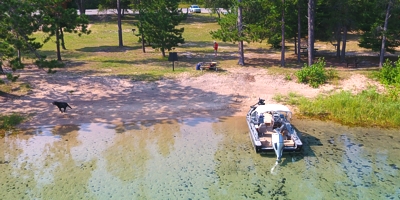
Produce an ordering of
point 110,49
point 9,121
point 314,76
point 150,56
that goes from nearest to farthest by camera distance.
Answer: point 9,121 < point 314,76 < point 150,56 < point 110,49

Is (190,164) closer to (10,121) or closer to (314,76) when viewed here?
(10,121)

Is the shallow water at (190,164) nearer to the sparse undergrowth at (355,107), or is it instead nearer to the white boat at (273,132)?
the white boat at (273,132)

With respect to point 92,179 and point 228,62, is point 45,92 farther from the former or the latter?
point 228,62

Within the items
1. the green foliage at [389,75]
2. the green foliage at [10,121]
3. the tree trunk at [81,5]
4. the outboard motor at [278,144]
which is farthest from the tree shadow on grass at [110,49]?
the outboard motor at [278,144]

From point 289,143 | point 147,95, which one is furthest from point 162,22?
point 289,143

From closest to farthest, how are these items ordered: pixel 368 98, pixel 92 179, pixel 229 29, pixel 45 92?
1. pixel 92 179
2. pixel 368 98
3. pixel 45 92
4. pixel 229 29

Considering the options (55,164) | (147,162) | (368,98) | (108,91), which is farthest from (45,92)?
(368,98)
